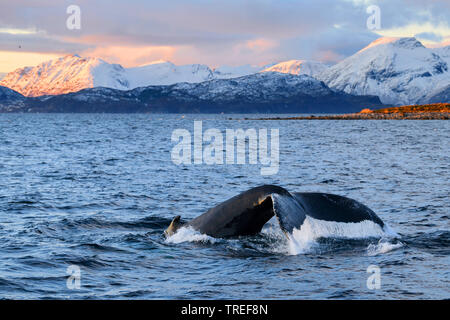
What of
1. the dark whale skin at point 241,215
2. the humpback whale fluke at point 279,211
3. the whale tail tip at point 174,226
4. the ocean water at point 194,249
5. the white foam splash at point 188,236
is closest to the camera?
the ocean water at point 194,249

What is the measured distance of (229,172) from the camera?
110 feet

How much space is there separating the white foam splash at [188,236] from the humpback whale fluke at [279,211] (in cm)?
39

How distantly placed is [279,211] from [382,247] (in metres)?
3.91

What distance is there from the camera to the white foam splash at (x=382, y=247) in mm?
12750

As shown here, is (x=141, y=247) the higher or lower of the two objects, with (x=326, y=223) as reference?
lower

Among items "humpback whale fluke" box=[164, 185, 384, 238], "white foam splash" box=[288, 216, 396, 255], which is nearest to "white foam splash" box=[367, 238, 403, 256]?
"white foam splash" box=[288, 216, 396, 255]

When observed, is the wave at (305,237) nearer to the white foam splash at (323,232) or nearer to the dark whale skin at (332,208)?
the white foam splash at (323,232)

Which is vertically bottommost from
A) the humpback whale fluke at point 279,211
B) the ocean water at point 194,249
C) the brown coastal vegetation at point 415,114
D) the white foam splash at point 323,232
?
Result: the ocean water at point 194,249

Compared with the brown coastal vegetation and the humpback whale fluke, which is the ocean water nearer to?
the humpback whale fluke

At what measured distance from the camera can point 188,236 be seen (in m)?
13.6

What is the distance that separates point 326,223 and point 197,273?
279 cm

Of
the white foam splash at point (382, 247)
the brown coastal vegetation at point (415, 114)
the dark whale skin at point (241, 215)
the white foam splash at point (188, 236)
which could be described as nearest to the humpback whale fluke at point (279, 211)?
the dark whale skin at point (241, 215)
